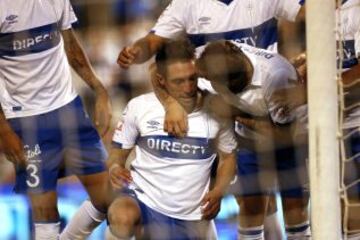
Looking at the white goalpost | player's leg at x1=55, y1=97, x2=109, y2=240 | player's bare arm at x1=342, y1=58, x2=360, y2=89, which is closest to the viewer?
the white goalpost

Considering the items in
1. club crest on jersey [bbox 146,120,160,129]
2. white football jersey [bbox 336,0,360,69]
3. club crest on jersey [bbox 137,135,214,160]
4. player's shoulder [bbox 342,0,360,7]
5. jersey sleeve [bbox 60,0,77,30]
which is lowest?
club crest on jersey [bbox 137,135,214,160]

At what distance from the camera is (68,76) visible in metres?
1.60

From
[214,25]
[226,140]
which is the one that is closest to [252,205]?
[226,140]

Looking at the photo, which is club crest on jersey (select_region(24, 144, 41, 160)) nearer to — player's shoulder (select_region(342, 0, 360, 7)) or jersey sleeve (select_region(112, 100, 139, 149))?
jersey sleeve (select_region(112, 100, 139, 149))

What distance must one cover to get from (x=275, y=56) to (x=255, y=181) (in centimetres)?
23

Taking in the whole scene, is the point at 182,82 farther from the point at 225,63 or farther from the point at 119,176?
the point at 119,176

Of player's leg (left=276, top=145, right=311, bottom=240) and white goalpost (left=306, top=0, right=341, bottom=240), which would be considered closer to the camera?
white goalpost (left=306, top=0, right=341, bottom=240)

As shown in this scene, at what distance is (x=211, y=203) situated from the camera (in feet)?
5.07

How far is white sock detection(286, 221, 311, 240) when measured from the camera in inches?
61.9

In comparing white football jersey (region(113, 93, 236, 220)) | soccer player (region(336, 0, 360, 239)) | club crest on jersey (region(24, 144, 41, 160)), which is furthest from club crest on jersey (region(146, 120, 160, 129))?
soccer player (region(336, 0, 360, 239))

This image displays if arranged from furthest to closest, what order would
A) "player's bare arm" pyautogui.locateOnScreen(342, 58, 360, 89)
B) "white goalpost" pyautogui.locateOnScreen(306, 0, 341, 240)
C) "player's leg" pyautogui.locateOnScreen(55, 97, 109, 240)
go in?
"player's leg" pyautogui.locateOnScreen(55, 97, 109, 240), "player's bare arm" pyautogui.locateOnScreen(342, 58, 360, 89), "white goalpost" pyautogui.locateOnScreen(306, 0, 341, 240)

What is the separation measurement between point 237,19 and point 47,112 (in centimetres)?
39

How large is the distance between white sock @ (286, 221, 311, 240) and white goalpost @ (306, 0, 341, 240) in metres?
0.26

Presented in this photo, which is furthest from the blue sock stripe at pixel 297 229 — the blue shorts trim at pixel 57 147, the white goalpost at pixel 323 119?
the blue shorts trim at pixel 57 147
